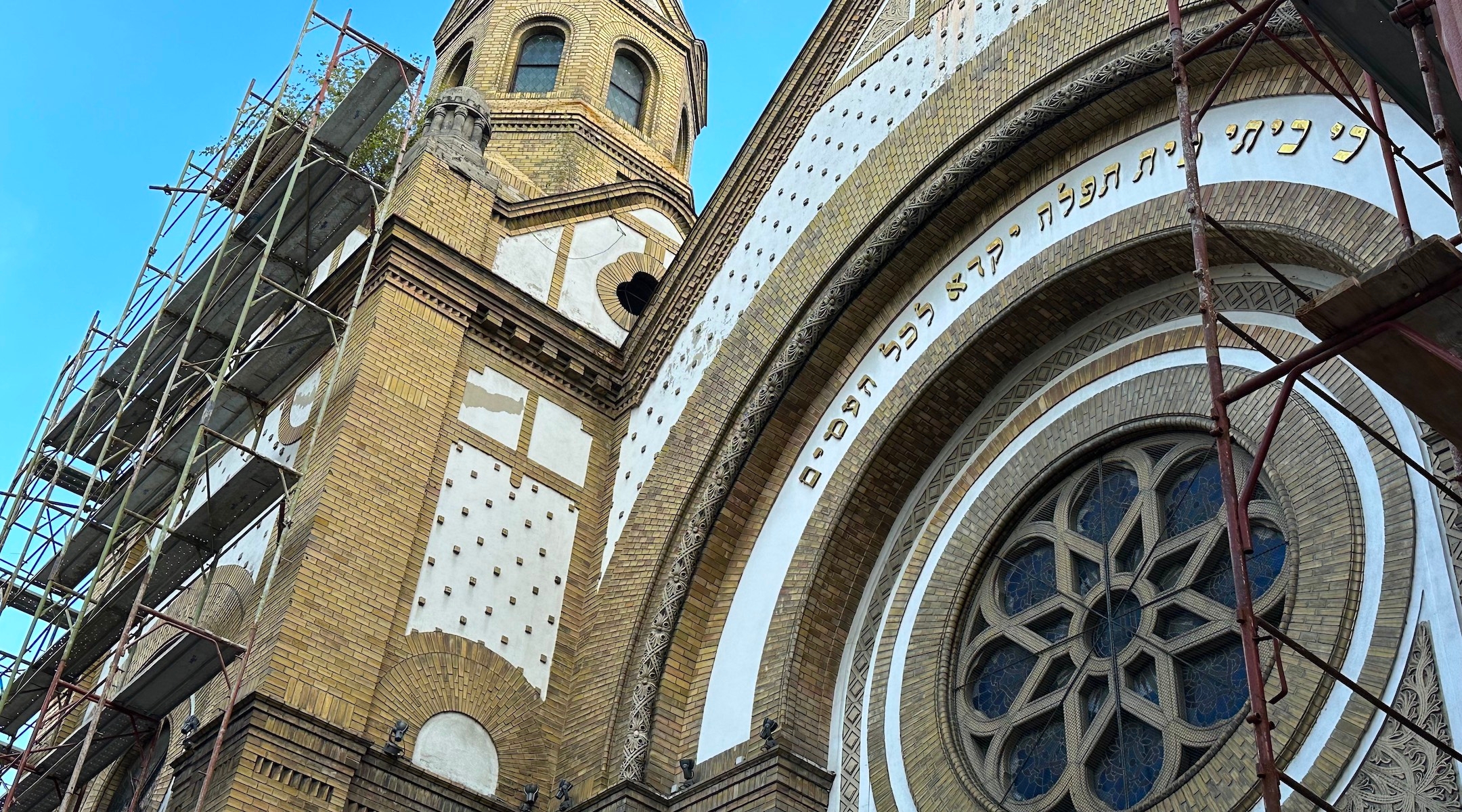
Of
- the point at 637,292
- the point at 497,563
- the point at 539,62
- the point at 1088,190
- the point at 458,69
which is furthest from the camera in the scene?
the point at 458,69

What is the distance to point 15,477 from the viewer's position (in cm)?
1545

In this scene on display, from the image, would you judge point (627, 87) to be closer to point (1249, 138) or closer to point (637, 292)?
point (637, 292)

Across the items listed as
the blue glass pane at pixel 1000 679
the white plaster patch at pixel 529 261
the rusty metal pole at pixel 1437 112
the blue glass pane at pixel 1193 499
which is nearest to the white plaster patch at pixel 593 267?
the white plaster patch at pixel 529 261

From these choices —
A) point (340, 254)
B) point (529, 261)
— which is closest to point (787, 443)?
point (529, 261)

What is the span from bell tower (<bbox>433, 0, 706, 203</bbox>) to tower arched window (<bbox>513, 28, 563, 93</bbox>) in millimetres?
12

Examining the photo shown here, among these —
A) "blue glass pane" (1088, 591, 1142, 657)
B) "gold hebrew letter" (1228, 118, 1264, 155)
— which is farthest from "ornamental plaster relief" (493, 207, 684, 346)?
"gold hebrew letter" (1228, 118, 1264, 155)

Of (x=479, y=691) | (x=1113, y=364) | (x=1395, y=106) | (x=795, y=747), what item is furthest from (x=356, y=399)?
(x=1395, y=106)

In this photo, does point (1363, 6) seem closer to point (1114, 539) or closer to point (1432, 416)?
point (1432, 416)

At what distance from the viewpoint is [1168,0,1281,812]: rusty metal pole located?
239 inches

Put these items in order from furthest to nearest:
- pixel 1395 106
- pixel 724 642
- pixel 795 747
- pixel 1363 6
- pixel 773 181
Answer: pixel 773 181 → pixel 724 642 → pixel 795 747 → pixel 1395 106 → pixel 1363 6

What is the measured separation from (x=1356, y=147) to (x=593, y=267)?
28.6 ft

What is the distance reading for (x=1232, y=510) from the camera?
21.8ft

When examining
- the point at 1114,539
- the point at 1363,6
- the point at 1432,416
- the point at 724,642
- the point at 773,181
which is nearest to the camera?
the point at 1432,416

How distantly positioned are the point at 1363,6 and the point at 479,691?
27.7ft
